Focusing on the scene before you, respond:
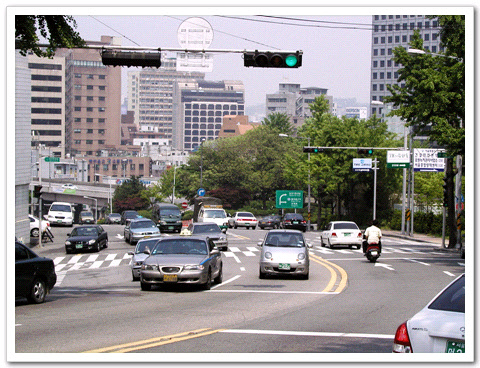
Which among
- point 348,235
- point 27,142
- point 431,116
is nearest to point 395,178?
point 348,235

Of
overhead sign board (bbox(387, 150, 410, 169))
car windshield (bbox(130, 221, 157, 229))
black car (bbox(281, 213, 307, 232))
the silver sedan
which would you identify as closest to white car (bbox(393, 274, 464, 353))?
the silver sedan

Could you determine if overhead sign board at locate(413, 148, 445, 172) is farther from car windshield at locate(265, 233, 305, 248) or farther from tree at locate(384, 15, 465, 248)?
car windshield at locate(265, 233, 305, 248)

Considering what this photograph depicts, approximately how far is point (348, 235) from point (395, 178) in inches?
1376

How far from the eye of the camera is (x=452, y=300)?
7352 millimetres

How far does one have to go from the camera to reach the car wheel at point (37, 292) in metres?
15.5

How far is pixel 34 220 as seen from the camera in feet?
152

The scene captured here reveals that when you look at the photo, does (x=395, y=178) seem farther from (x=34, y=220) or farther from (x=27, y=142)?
(x=27, y=142)

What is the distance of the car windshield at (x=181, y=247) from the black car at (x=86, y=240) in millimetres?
18634

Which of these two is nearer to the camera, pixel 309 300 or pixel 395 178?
pixel 309 300

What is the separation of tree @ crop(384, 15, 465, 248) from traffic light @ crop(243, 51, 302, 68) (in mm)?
15995

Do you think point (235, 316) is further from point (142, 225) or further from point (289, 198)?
point (289, 198)

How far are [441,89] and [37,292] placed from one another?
23.2 meters

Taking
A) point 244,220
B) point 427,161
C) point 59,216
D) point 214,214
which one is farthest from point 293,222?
point 59,216

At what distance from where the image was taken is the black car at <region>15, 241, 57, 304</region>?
49.8ft
